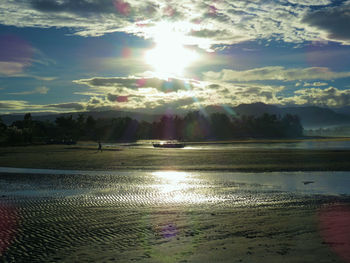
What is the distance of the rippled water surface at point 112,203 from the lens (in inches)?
457

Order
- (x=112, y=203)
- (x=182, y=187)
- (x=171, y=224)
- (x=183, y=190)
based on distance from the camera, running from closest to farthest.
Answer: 1. (x=171, y=224)
2. (x=112, y=203)
3. (x=183, y=190)
4. (x=182, y=187)

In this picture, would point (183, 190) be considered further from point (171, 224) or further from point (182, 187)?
point (171, 224)

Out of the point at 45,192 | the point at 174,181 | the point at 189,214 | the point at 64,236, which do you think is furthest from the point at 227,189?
the point at 64,236

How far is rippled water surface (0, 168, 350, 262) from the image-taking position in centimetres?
1160

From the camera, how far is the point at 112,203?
18.9 meters

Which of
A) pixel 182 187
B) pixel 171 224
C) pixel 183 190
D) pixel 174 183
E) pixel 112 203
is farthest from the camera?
pixel 174 183

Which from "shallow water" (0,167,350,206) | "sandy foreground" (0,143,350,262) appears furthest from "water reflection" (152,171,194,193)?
"sandy foreground" (0,143,350,262)

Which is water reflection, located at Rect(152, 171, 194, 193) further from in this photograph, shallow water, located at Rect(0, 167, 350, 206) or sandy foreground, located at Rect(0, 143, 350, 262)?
sandy foreground, located at Rect(0, 143, 350, 262)

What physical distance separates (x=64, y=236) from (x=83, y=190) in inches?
456

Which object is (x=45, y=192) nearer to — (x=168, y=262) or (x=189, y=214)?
(x=189, y=214)

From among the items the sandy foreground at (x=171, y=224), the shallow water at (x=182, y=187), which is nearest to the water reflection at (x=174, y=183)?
the shallow water at (x=182, y=187)

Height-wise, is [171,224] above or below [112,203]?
above

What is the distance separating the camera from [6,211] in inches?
A: 664

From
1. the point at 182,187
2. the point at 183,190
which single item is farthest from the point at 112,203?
the point at 182,187
